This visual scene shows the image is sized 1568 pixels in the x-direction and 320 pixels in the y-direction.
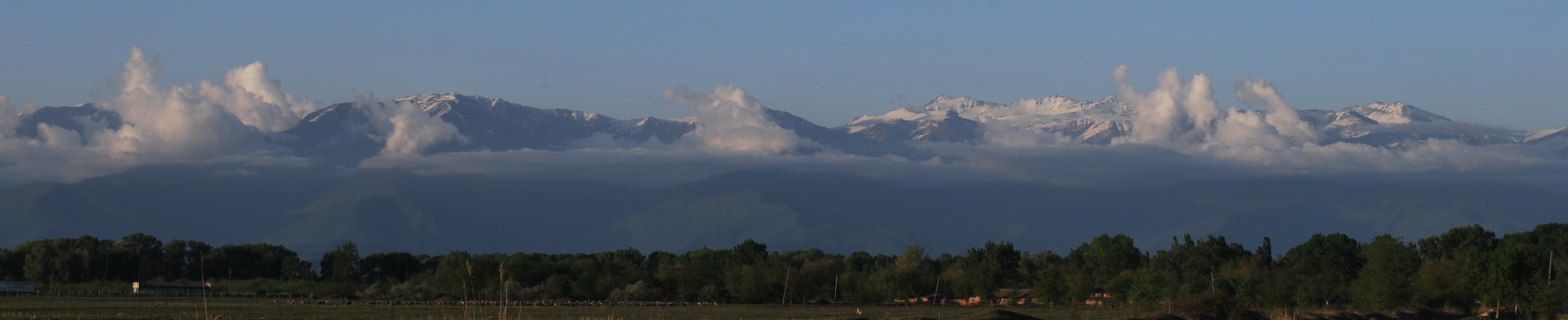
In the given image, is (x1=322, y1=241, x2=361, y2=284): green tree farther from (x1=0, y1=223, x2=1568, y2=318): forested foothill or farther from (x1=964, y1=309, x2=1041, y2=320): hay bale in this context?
(x1=964, y1=309, x2=1041, y2=320): hay bale

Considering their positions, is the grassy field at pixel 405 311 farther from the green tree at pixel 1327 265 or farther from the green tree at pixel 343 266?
the green tree at pixel 343 266

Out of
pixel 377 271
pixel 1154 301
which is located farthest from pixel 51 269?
pixel 1154 301

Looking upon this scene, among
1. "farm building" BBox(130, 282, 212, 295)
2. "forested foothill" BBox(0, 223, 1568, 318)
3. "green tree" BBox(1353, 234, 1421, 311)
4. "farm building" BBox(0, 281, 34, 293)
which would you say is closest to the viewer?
"forested foothill" BBox(0, 223, 1568, 318)

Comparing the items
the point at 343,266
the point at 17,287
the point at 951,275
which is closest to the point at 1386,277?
the point at 951,275

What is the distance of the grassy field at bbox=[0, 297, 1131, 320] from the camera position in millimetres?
50750

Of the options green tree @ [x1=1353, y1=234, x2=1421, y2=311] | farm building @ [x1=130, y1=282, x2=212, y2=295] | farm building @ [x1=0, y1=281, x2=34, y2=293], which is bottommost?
green tree @ [x1=1353, y1=234, x2=1421, y2=311]

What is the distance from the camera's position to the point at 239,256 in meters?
146

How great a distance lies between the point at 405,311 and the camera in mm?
68062

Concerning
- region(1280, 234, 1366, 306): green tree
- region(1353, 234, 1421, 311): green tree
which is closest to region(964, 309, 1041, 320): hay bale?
region(1353, 234, 1421, 311): green tree

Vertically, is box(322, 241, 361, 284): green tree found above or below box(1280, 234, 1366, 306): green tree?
above

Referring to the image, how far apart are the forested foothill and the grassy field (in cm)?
349

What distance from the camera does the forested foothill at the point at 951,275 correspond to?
8081cm

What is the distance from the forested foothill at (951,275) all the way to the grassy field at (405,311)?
349 cm

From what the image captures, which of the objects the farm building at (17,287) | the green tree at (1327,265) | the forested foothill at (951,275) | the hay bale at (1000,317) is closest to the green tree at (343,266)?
the forested foothill at (951,275)
